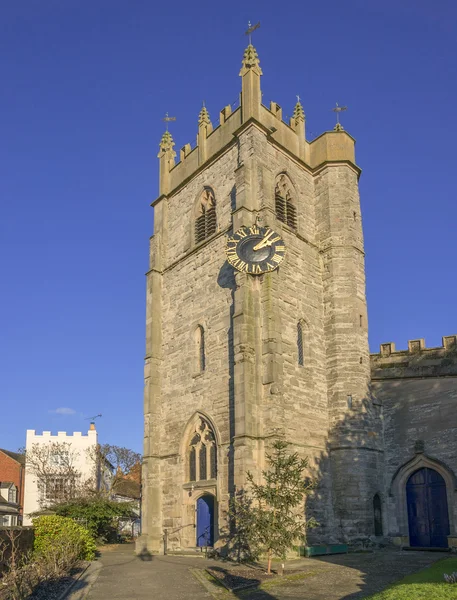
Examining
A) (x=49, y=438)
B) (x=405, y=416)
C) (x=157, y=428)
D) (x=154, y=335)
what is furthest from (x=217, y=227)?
(x=49, y=438)

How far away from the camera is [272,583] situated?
49.1 feet

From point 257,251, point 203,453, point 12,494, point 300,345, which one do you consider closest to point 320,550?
point 203,453

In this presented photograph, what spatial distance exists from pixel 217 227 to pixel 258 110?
5.29 m

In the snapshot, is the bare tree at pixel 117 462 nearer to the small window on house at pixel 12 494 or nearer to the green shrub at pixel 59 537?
the small window on house at pixel 12 494

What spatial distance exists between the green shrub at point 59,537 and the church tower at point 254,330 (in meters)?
4.21

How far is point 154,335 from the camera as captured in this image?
28.1 metres

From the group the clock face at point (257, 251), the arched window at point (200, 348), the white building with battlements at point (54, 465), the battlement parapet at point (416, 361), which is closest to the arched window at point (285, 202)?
the clock face at point (257, 251)

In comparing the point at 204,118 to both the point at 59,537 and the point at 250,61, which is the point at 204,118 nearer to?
the point at 250,61

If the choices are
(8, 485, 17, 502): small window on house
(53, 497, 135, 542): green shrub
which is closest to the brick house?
(8, 485, 17, 502): small window on house

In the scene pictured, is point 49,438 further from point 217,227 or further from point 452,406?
point 452,406

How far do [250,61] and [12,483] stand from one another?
1284 inches

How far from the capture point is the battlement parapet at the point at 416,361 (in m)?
24.3

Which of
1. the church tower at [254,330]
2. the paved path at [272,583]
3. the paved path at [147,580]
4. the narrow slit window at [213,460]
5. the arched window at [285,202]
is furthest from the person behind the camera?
the arched window at [285,202]

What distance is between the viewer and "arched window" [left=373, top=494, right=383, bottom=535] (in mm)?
22639
